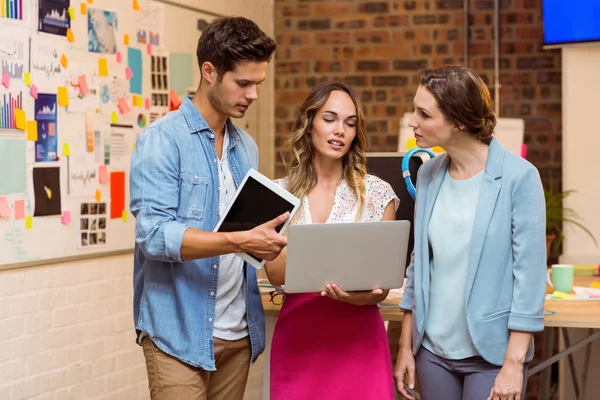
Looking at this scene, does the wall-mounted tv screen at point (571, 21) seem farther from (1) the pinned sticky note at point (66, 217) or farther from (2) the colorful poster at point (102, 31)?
(1) the pinned sticky note at point (66, 217)

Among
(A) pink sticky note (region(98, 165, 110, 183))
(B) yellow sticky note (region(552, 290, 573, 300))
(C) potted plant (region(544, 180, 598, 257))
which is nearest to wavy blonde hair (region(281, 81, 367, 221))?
(B) yellow sticky note (region(552, 290, 573, 300))

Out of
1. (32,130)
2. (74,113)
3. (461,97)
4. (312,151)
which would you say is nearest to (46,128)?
(32,130)

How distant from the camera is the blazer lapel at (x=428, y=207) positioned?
2.22 m

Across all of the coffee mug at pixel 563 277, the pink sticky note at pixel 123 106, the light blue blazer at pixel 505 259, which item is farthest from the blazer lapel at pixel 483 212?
the pink sticky note at pixel 123 106

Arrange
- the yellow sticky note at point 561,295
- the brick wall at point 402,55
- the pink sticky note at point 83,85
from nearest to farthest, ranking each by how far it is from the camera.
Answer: the yellow sticky note at point 561,295 < the pink sticky note at point 83,85 < the brick wall at point 402,55

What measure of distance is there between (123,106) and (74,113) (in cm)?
38

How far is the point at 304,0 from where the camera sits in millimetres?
5562

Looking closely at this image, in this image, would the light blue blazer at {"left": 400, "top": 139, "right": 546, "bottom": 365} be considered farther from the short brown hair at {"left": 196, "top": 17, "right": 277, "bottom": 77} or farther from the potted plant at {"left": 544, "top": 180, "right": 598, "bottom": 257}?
the potted plant at {"left": 544, "top": 180, "right": 598, "bottom": 257}

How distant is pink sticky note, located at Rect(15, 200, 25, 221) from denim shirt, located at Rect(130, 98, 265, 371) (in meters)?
1.16

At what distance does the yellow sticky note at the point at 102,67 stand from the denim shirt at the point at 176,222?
1.61 meters

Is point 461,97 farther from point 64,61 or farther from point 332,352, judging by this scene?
point 64,61

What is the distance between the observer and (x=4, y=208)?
10.4ft

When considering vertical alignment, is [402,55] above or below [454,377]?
above

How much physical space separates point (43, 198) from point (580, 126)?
2.82 meters
